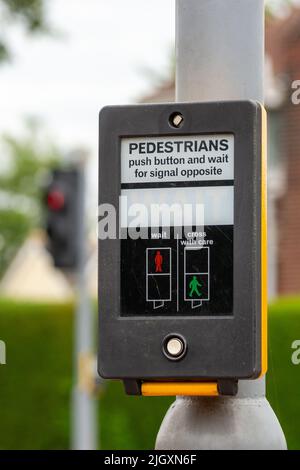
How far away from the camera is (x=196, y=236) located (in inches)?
106

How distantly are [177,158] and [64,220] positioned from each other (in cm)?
964

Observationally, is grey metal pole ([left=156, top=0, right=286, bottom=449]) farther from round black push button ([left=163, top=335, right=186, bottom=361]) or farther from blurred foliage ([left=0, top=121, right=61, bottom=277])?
blurred foliage ([left=0, top=121, right=61, bottom=277])

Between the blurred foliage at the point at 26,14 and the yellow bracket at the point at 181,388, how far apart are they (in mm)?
7039

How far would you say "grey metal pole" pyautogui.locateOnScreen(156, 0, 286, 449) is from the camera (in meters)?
2.80

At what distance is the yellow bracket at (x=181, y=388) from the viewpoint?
8.73ft

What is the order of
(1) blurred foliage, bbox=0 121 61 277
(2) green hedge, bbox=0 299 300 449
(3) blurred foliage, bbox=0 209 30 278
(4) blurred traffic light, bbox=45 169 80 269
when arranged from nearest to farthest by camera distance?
(4) blurred traffic light, bbox=45 169 80 269 → (2) green hedge, bbox=0 299 300 449 → (3) blurred foliage, bbox=0 209 30 278 → (1) blurred foliage, bbox=0 121 61 277

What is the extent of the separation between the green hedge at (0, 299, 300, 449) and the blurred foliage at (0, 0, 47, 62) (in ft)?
12.9

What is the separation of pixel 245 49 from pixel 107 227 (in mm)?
554

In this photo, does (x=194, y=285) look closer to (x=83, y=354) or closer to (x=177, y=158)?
(x=177, y=158)

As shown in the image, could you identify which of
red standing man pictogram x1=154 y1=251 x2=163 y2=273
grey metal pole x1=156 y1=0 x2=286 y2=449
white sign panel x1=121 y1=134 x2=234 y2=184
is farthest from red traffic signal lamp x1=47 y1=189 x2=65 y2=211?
red standing man pictogram x1=154 y1=251 x2=163 y2=273

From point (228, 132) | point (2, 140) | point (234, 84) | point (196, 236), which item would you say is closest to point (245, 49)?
point (234, 84)

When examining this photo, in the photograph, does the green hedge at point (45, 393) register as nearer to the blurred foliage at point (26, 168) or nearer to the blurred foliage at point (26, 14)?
the blurred foliage at point (26, 14)
